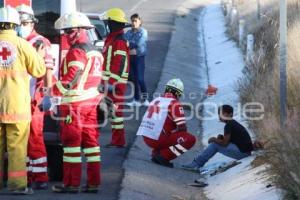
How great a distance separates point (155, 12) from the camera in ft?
137

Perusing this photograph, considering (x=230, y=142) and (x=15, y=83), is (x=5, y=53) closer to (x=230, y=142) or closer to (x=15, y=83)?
(x=15, y=83)

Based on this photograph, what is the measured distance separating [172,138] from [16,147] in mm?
3368

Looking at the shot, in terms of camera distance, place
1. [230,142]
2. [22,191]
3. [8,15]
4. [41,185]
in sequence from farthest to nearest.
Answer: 1. [230,142]
2. [41,185]
3. [22,191]
4. [8,15]

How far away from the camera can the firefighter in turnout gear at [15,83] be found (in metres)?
9.95

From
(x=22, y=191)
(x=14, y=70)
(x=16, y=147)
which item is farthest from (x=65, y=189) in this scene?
(x=14, y=70)

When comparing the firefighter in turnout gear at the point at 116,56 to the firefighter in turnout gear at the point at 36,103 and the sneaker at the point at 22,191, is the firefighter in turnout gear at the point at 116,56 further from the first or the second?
the sneaker at the point at 22,191

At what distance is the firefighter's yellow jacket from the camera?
32.7 feet

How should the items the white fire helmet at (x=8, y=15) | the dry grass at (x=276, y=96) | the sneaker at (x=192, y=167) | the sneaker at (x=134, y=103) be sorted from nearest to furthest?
the dry grass at (x=276, y=96) → the white fire helmet at (x=8, y=15) → the sneaker at (x=192, y=167) → the sneaker at (x=134, y=103)

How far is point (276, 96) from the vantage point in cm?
1291

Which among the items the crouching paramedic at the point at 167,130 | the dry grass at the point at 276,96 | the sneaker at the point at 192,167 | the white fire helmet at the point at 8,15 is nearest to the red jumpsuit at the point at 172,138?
the crouching paramedic at the point at 167,130

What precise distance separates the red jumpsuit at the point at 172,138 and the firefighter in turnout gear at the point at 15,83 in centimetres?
318

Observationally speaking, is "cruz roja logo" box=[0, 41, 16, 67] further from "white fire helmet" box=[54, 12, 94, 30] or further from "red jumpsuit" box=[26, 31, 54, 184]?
"white fire helmet" box=[54, 12, 94, 30]

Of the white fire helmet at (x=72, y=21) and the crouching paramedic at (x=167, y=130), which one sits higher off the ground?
the white fire helmet at (x=72, y=21)

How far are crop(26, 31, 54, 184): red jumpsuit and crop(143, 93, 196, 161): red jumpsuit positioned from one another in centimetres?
270
